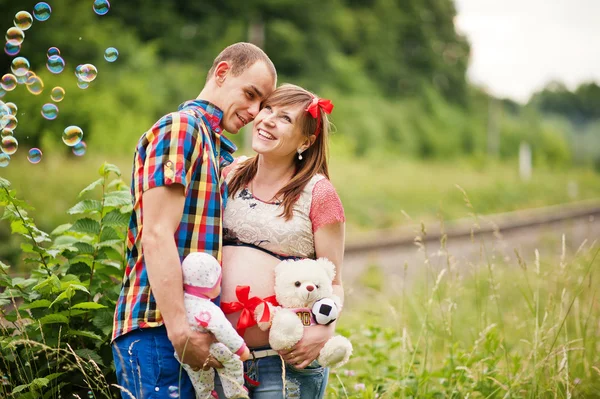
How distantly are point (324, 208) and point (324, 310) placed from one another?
0.47 meters

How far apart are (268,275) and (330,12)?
3039cm

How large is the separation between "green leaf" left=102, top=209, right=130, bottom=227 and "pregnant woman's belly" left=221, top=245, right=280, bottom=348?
2.49 ft

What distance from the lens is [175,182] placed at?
7.93 ft

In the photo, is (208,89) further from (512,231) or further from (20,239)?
(512,231)

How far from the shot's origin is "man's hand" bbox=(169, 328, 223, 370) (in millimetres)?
2436

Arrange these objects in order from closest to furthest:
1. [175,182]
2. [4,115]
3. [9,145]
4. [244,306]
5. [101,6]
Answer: [175,182]
[244,306]
[4,115]
[9,145]
[101,6]

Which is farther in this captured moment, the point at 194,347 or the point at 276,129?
the point at 276,129

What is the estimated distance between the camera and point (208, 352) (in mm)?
2490

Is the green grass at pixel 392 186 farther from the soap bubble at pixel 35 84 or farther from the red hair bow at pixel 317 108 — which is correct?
the soap bubble at pixel 35 84

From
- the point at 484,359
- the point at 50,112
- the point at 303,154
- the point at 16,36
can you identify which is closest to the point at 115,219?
the point at 303,154

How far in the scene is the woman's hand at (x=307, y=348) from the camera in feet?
8.79

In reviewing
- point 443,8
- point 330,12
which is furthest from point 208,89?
point 443,8

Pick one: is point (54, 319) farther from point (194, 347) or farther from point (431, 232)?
point (431, 232)

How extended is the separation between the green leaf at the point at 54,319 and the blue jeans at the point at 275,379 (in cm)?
83
